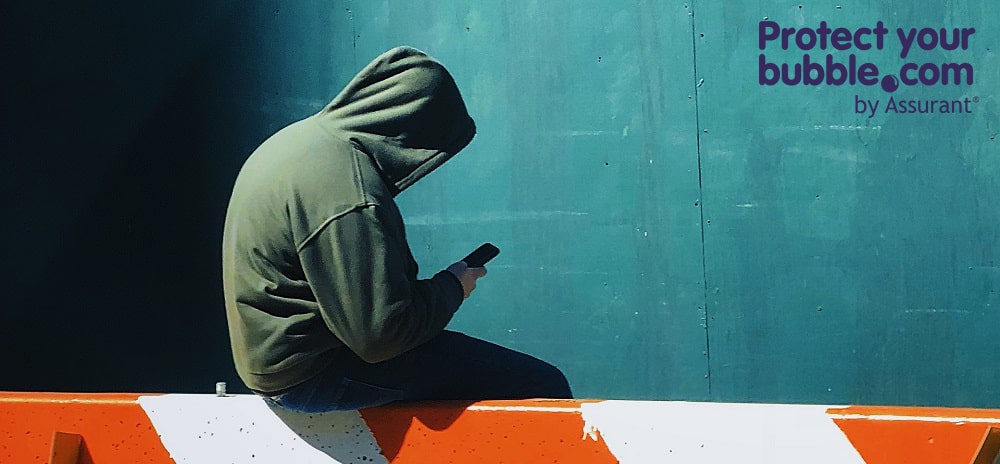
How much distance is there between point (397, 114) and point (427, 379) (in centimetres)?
62

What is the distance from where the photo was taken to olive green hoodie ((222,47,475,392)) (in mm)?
2285

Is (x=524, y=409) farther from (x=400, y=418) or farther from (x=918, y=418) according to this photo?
(x=918, y=418)

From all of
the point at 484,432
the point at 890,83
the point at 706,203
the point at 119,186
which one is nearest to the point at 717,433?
the point at 484,432

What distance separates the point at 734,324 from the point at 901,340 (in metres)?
0.48

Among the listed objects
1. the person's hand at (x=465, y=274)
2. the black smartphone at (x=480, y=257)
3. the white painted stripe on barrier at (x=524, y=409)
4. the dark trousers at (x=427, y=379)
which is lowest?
the white painted stripe on barrier at (x=524, y=409)

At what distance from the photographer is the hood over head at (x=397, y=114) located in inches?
94.4

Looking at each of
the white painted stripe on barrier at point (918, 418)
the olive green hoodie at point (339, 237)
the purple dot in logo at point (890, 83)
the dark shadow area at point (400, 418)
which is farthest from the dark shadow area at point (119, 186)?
the white painted stripe on barrier at point (918, 418)

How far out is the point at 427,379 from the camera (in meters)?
2.54

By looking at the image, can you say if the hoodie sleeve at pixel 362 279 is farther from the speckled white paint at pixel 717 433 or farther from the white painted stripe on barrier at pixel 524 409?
the speckled white paint at pixel 717 433

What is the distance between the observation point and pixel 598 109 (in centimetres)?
324

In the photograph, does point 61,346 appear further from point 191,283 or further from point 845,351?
point 845,351

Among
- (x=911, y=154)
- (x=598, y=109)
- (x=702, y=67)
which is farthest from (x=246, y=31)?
(x=911, y=154)

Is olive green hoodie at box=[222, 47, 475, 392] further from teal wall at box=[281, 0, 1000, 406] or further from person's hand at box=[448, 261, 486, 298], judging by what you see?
teal wall at box=[281, 0, 1000, 406]

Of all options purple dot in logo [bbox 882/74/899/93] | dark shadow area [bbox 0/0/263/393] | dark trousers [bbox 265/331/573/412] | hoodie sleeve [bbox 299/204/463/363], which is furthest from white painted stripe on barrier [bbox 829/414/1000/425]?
dark shadow area [bbox 0/0/263/393]
